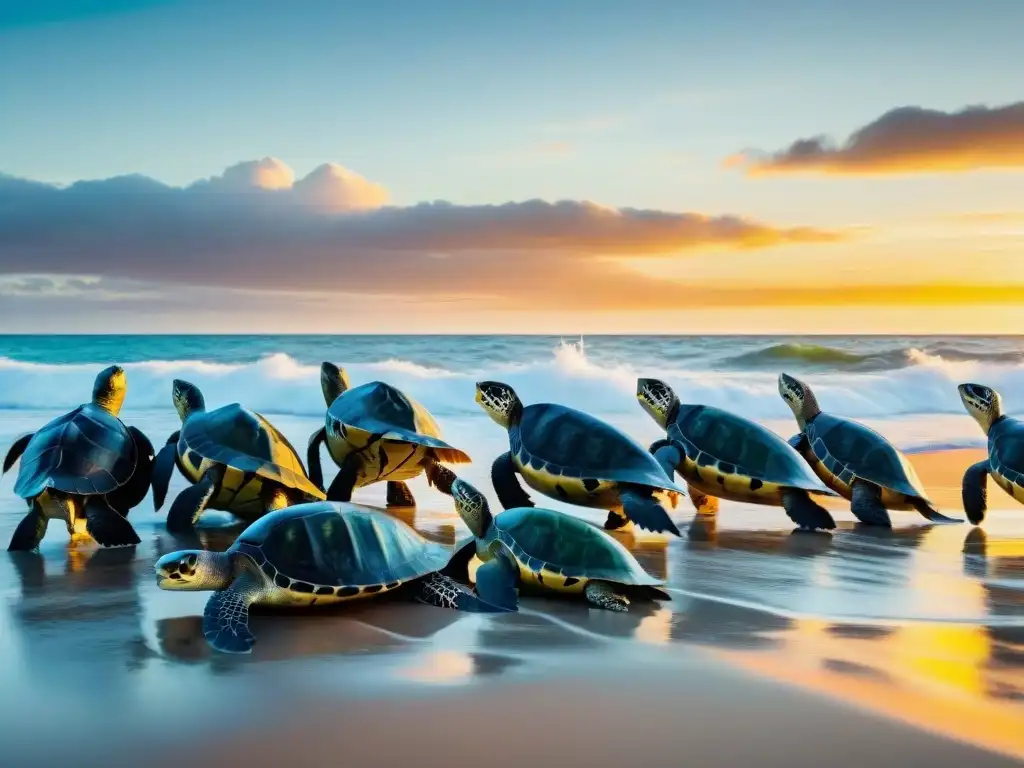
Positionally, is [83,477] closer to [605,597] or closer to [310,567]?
[310,567]

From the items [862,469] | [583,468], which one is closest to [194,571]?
[583,468]

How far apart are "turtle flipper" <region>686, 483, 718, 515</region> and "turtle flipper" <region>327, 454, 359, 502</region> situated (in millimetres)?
2844

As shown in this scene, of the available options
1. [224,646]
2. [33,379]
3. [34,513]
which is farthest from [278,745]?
[33,379]

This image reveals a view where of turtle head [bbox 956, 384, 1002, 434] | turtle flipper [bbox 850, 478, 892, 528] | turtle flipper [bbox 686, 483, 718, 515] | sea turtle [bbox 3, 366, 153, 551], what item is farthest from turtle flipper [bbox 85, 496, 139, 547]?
turtle head [bbox 956, 384, 1002, 434]

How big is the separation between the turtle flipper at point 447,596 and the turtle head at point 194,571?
3.04 ft

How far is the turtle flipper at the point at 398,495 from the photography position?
8.19 m

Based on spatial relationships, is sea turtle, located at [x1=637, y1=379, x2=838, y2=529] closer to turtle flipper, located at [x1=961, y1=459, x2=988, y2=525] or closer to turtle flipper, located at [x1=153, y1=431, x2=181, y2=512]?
turtle flipper, located at [x1=961, y1=459, x2=988, y2=525]

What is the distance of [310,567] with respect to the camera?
13.9 ft

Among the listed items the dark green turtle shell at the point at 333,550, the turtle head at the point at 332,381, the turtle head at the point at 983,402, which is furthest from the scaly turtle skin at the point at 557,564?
the turtle head at the point at 983,402

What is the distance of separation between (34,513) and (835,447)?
19.8ft

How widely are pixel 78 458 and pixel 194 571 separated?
7.89ft

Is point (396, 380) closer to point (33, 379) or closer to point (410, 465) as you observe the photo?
point (33, 379)

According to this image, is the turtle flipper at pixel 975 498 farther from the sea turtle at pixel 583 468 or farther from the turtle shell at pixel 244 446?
the turtle shell at pixel 244 446

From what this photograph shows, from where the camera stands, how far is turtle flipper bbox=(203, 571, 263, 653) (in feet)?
12.4
